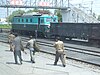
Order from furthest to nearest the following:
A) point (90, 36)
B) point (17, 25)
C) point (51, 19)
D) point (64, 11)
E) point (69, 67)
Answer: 1. point (64, 11)
2. point (17, 25)
3. point (51, 19)
4. point (90, 36)
5. point (69, 67)

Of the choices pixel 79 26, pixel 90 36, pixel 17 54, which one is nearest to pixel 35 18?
pixel 79 26

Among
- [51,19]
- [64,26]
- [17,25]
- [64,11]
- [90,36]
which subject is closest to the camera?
[90,36]

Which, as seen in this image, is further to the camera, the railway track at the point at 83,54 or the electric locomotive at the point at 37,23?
the electric locomotive at the point at 37,23

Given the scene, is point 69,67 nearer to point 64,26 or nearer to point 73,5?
point 64,26

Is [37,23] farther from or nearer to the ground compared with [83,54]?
farther from the ground

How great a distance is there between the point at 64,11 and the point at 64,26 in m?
53.4

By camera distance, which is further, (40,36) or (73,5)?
(73,5)

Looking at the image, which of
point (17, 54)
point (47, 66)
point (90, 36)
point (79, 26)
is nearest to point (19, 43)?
point (17, 54)

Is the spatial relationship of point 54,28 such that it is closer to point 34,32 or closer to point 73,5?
point 34,32

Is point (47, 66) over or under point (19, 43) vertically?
under

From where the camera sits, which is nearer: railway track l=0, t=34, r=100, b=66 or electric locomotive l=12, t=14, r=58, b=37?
railway track l=0, t=34, r=100, b=66

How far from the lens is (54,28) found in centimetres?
3922

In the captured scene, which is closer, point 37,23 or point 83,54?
point 83,54

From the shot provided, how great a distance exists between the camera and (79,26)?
34156mm
